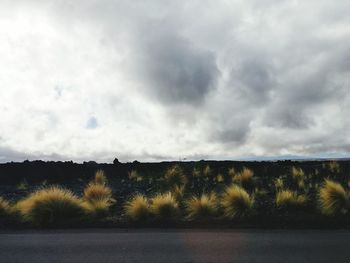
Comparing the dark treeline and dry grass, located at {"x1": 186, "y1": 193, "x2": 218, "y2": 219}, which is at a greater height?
the dark treeline

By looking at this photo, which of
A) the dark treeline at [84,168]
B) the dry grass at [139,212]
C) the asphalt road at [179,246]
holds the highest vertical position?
the dark treeline at [84,168]

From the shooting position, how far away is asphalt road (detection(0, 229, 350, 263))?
8.16 meters

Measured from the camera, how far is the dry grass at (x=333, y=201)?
14.8 meters

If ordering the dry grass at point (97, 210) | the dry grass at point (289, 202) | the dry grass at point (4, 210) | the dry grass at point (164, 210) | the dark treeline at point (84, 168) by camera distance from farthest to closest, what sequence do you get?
the dark treeline at point (84, 168) → the dry grass at point (289, 202) → the dry grass at point (4, 210) → the dry grass at point (97, 210) → the dry grass at point (164, 210)

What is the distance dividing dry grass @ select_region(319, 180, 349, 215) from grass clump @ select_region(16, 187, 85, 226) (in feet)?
27.3

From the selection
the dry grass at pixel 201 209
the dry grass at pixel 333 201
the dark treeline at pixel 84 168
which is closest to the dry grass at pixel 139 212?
the dry grass at pixel 201 209

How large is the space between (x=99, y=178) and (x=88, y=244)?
21857 millimetres

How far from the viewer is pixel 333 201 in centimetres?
1514

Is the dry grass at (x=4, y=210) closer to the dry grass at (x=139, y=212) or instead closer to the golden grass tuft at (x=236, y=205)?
the dry grass at (x=139, y=212)

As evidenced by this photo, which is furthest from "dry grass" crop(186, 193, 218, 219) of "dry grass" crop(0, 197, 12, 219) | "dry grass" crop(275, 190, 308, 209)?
"dry grass" crop(0, 197, 12, 219)

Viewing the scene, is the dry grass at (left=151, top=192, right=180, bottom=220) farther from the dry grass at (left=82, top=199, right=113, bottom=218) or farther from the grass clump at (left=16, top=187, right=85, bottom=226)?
the grass clump at (left=16, top=187, right=85, bottom=226)

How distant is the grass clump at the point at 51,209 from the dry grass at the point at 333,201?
8.33 m

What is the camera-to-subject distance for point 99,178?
3133 cm

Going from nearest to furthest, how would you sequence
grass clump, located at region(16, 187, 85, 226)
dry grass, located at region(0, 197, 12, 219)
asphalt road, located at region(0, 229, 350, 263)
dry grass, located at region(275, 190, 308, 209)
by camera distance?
1. asphalt road, located at region(0, 229, 350, 263)
2. grass clump, located at region(16, 187, 85, 226)
3. dry grass, located at region(0, 197, 12, 219)
4. dry grass, located at region(275, 190, 308, 209)
